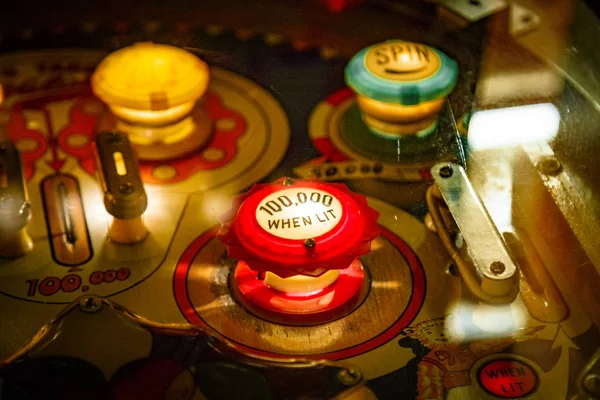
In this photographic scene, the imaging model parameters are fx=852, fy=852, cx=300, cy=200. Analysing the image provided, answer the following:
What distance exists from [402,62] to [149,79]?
15.4 inches

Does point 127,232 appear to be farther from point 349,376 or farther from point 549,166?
point 549,166

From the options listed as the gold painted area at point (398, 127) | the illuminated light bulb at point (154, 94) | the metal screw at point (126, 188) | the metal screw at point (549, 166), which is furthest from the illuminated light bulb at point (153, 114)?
the metal screw at point (549, 166)

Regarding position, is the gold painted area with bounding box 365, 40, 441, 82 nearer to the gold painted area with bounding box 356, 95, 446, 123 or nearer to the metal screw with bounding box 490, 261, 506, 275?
the gold painted area with bounding box 356, 95, 446, 123

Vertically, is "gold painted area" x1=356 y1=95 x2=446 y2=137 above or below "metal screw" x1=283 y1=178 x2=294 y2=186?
below

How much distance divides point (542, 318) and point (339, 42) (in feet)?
2.44

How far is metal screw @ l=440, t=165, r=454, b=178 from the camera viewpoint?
118cm

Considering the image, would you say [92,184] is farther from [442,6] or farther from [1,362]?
[442,6]

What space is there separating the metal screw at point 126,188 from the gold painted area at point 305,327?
0.44ft

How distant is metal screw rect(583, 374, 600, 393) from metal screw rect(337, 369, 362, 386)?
25 cm

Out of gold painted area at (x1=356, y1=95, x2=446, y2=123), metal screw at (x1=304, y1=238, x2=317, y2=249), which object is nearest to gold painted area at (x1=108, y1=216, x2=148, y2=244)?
metal screw at (x1=304, y1=238, x2=317, y2=249)

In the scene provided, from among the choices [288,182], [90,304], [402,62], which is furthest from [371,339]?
[402,62]

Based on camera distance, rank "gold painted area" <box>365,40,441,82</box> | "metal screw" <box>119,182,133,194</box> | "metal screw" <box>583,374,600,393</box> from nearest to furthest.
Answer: "metal screw" <box>583,374,600,393</box>
"metal screw" <box>119,182,133,194</box>
"gold painted area" <box>365,40,441,82</box>

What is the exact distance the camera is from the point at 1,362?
97 cm

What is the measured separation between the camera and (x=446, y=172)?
1179 mm
